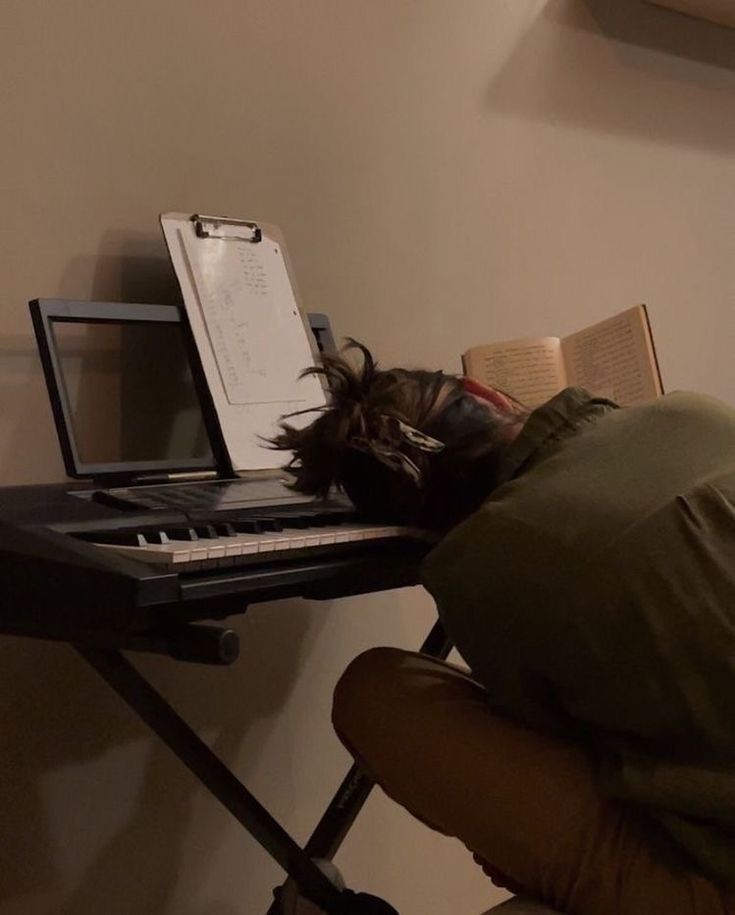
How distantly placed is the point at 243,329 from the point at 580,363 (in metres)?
0.42

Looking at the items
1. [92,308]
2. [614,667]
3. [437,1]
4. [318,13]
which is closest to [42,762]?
[92,308]

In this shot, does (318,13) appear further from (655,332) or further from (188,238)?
(655,332)

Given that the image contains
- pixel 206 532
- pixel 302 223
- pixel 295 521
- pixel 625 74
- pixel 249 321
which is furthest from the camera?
pixel 625 74

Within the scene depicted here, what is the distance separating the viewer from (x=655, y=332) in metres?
2.04

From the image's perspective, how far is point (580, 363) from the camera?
1.38 metres

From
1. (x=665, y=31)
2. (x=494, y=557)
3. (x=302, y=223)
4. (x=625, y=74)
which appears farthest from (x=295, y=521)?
(x=665, y=31)

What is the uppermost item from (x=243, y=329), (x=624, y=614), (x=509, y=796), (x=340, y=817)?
(x=243, y=329)

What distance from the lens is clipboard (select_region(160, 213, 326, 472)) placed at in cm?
123

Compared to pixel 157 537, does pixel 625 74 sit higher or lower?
higher

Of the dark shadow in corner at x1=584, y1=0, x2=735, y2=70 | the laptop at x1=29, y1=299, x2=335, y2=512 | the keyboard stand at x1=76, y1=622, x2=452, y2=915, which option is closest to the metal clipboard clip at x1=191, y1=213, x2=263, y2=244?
the laptop at x1=29, y1=299, x2=335, y2=512

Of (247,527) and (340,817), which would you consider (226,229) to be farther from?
(340,817)

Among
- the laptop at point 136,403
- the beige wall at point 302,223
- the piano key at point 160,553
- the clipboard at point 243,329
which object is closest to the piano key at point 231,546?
the piano key at point 160,553

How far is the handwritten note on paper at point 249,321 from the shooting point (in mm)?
1244

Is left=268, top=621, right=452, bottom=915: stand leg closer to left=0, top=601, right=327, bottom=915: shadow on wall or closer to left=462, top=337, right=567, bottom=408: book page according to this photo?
left=0, top=601, right=327, bottom=915: shadow on wall
